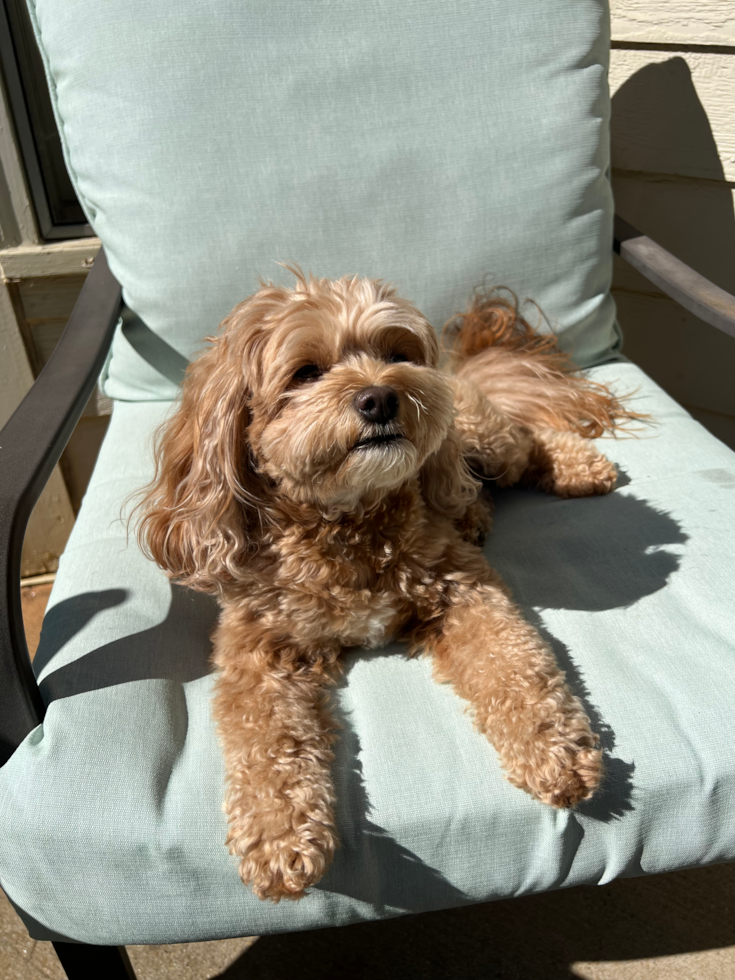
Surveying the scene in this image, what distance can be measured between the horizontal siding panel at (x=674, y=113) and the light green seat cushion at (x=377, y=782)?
1635mm

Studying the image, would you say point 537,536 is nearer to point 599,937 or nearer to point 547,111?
point 599,937

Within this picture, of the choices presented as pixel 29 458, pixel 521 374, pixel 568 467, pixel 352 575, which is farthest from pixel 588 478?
pixel 29 458

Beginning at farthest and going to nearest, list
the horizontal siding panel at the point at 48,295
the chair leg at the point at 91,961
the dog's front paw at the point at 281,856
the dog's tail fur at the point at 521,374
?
the horizontal siding panel at the point at 48,295, the dog's tail fur at the point at 521,374, the chair leg at the point at 91,961, the dog's front paw at the point at 281,856

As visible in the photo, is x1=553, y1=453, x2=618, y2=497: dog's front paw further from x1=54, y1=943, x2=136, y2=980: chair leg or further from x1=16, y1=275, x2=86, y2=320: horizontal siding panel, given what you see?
x1=16, y1=275, x2=86, y2=320: horizontal siding panel

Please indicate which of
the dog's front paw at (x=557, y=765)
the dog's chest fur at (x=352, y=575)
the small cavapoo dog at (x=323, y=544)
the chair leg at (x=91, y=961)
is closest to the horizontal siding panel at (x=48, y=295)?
the small cavapoo dog at (x=323, y=544)

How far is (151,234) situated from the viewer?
76.9 inches

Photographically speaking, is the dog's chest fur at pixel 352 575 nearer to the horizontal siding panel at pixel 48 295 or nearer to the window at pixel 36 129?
the horizontal siding panel at pixel 48 295

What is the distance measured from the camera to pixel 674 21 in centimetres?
242

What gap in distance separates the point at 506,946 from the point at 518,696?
80 centimetres

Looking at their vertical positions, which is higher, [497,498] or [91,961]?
[497,498]

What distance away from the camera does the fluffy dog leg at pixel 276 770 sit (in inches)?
45.3

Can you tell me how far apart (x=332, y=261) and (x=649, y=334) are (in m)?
1.48

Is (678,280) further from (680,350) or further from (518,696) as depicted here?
(518,696)

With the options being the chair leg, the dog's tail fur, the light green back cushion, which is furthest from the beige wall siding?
the chair leg
